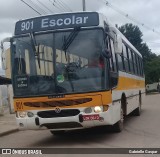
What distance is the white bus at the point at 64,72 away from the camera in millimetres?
10766

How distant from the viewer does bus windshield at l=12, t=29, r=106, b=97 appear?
10.9 metres

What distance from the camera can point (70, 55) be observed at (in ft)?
36.2

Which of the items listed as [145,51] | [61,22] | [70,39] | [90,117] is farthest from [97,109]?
[145,51]

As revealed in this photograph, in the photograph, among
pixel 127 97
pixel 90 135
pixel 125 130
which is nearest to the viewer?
pixel 90 135

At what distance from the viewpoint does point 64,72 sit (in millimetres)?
10992

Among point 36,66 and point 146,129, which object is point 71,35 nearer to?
point 36,66

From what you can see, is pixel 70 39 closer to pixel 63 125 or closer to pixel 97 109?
pixel 97 109

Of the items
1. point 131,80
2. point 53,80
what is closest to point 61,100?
point 53,80

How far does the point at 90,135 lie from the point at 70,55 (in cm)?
294

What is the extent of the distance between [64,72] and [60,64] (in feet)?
0.78

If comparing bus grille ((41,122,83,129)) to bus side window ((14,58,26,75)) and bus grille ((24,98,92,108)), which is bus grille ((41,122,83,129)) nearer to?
bus grille ((24,98,92,108))

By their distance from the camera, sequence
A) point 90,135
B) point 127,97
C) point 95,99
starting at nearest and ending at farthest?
point 95,99 < point 90,135 < point 127,97

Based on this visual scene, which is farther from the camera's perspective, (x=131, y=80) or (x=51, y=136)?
(x=131, y=80)

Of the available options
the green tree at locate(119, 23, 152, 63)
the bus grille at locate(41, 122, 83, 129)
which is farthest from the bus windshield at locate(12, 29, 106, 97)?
the green tree at locate(119, 23, 152, 63)
